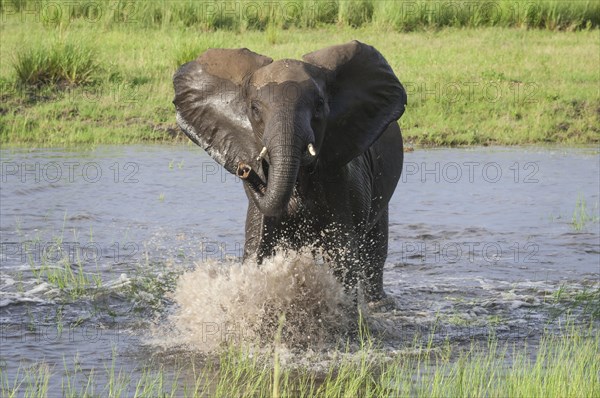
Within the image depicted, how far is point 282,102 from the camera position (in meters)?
5.62

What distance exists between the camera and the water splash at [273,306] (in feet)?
21.2

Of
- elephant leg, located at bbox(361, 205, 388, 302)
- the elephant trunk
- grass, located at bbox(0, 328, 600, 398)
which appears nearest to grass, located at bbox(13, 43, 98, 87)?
elephant leg, located at bbox(361, 205, 388, 302)

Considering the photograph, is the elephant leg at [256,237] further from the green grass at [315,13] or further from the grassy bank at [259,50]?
the green grass at [315,13]

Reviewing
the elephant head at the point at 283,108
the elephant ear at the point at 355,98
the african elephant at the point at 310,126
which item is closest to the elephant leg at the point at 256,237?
the african elephant at the point at 310,126

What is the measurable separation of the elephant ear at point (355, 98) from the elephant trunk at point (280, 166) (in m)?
0.66

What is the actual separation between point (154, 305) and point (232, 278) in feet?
3.65

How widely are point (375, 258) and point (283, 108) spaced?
2296 mm

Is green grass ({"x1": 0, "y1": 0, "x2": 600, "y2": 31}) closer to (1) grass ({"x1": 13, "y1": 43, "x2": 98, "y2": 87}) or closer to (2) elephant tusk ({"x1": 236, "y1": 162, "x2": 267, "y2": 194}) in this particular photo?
(1) grass ({"x1": 13, "y1": 43, "x2": 98, "y2": 87})

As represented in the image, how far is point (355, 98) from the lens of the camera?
6359 millimetres

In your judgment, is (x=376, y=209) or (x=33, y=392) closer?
(x=33, y=392)

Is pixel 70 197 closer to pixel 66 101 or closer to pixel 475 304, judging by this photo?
pixel 66 101

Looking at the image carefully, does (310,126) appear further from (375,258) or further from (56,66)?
(56,66)

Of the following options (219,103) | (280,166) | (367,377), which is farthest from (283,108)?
(367,377)

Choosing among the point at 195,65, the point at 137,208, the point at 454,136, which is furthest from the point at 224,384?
the point at 454,136
